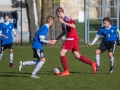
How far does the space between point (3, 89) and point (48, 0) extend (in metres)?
20.2

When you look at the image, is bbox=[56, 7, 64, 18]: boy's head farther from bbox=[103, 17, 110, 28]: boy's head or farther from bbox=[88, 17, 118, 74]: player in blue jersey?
bbox=[88, 17, 118, 74]: player in blue jersey

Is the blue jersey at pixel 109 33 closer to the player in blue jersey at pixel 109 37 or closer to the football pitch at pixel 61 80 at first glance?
the player in blue jersey at pixel 109 37

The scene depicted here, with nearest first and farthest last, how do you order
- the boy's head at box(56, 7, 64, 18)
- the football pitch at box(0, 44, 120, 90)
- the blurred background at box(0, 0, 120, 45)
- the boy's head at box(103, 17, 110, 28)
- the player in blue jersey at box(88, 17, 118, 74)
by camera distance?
the football pitch at box(0, 44, 120, 90) < the boy's head at box(56, 7, 64, 18) < the boy's head at box(103, 17, 110, 28) < the player in blue jersey at box(88, 17, 118, 74) < the blurred background at box(0, 0, 120, 45)

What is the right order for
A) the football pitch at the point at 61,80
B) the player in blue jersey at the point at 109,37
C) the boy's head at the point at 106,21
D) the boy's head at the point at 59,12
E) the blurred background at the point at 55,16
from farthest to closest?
the blurred background at the point at 55,16 < the player in blue jersey at the point at 109,37 < the boy's head at the point at 106,21 < the boy's head at the point at 59,12 < the football pitch at the point at 61,80

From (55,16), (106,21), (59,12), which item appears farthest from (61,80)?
(55,16)

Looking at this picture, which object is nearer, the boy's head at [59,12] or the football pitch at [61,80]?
the football pitch at [61,80]

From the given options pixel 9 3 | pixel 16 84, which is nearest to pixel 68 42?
pixel 16 84

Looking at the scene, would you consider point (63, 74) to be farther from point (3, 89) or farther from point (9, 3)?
point (9, 3)

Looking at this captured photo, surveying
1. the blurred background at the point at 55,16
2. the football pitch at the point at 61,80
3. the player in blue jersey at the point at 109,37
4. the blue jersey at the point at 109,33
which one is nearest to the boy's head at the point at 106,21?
the player in blue jersey at the point at 109,37

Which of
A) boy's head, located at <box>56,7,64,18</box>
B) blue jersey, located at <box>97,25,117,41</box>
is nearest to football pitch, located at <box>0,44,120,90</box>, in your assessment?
blue jersey, located at <box>97,25,117,41</box>

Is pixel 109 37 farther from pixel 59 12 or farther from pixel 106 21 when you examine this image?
pixel 59 12

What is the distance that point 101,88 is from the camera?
40.9ft

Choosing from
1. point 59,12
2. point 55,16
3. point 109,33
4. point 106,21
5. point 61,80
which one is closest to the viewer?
point 61,80

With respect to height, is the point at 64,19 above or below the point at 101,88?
above
